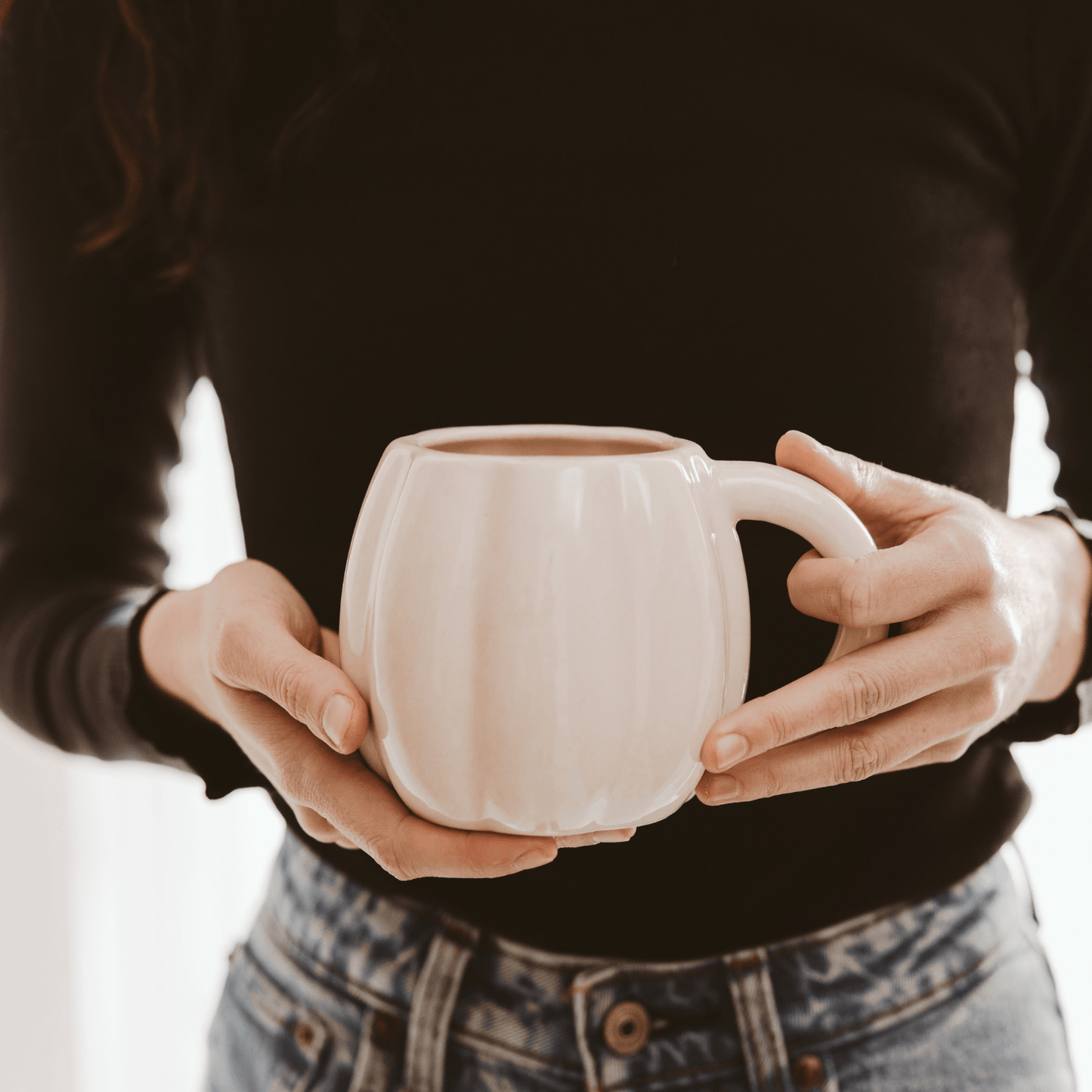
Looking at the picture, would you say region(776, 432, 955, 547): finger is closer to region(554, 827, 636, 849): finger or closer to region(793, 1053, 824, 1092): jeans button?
region(554, 827, 636, 849): finger

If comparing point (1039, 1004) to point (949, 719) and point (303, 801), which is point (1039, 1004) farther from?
point (303, 801)

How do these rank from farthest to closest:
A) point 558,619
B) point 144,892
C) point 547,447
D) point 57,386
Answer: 1. point 144,892
2. point 57,386
3. point 547,447
4. point 558,619

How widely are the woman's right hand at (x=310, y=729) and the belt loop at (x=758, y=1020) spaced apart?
246 mm

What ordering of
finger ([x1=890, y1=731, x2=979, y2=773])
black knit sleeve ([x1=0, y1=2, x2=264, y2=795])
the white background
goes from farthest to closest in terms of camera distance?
the white background < black knit sleeve ([x1=0, y1=2, x2=264, y2=795]) < finger ([x1=890, y1=731, x2=979, y2=773])

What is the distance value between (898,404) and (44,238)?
65 cm

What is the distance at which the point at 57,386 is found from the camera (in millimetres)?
727

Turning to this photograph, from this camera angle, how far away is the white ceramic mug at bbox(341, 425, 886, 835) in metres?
0.36

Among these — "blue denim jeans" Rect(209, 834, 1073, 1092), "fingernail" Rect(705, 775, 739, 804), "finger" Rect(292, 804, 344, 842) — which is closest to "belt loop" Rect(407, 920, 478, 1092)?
"blue denim jeans" Rect(209, 834, 1073, 1092)

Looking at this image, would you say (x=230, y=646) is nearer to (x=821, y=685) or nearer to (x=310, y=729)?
(x=310, y=729)

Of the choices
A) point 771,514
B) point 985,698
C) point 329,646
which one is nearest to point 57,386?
point 329,646

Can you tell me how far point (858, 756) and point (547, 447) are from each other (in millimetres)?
212

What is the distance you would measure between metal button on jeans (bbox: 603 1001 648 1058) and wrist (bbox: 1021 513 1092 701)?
0.32m

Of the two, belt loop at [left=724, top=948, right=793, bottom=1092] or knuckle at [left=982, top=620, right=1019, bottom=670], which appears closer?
knuckle at [left=982, top=620, right=1019, bottom=670]

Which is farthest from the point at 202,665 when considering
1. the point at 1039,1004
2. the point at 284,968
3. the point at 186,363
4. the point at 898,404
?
the point at 1039,1004
